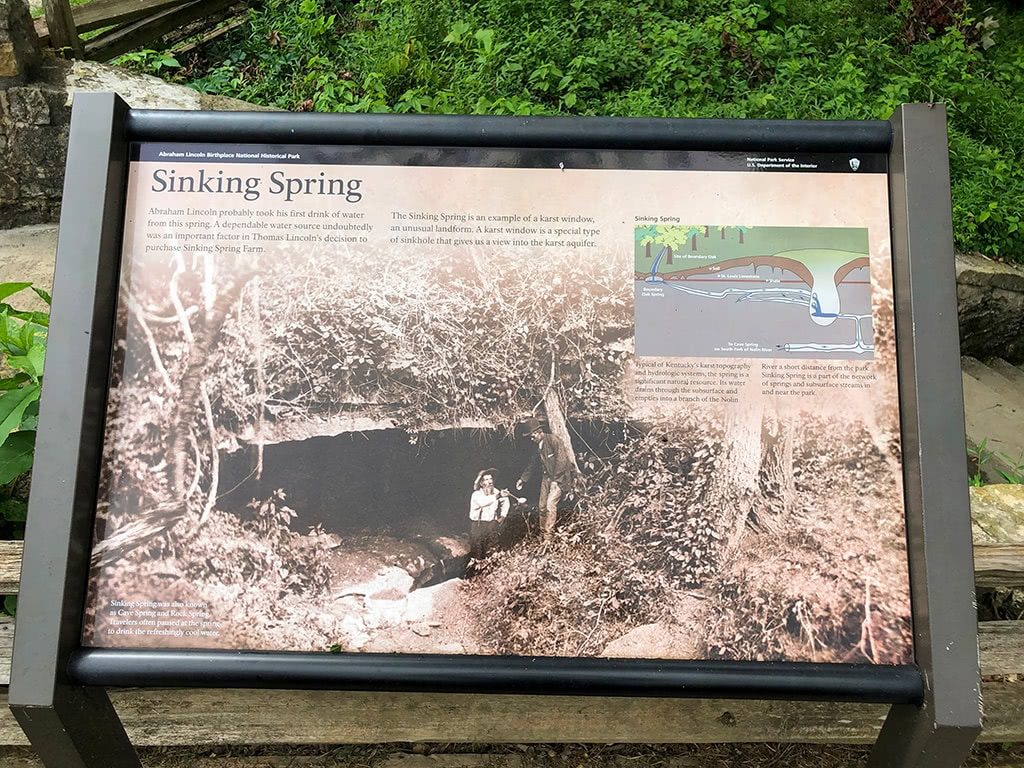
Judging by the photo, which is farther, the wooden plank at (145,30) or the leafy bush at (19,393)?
the wooden plank at (145,30)

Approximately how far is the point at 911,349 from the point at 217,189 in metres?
1.42

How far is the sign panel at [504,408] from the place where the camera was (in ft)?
4.66

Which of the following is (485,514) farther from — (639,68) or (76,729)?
(639,68)

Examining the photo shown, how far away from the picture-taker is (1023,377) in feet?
12.9

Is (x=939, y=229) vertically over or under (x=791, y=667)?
over

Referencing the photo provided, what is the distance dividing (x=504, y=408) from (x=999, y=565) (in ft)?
4.77

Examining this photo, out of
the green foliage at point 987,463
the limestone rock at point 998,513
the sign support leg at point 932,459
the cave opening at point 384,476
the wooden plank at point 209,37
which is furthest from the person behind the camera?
the wooden plank at point 209,37

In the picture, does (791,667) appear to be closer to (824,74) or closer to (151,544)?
(151,544)

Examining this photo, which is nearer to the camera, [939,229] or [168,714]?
[939,229]

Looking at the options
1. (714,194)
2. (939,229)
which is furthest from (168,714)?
(939,229)

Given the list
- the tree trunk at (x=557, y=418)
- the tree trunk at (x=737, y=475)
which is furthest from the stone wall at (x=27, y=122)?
the tree trunk at (x=737, y=475)

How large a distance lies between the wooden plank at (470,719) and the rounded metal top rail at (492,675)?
2.00 feet

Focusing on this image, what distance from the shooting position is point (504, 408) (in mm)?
1481

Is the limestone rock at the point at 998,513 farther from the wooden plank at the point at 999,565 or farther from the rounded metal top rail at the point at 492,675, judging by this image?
the rounded metal top rail at the point at 492,675
